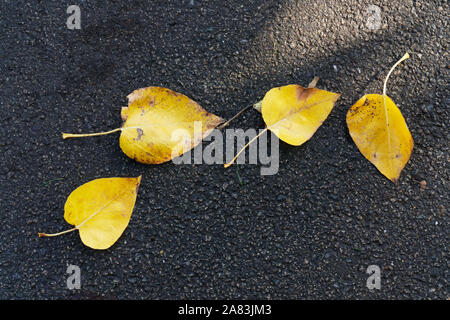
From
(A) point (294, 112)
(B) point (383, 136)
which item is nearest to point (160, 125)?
(A) point (294, 112)

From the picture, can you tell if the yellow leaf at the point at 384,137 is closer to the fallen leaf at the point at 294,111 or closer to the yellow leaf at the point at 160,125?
the fallen leaf at the point at 294,111

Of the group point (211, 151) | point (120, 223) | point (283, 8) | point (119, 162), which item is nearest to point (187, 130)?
point (211, 151)

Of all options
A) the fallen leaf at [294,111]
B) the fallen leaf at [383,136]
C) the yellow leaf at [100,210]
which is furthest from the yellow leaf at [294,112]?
the yellow leaf at [100,210]

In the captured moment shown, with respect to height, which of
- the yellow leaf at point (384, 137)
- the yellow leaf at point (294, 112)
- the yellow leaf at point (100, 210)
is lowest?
the yellow leaf at point (100, 210)

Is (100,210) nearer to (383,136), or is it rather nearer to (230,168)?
(230,168)

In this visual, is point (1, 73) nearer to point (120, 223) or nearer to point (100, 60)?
point (100, 60)

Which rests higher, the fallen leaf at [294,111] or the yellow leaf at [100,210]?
the fallen leaf at [294,111]

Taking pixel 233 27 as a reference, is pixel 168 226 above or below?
below
